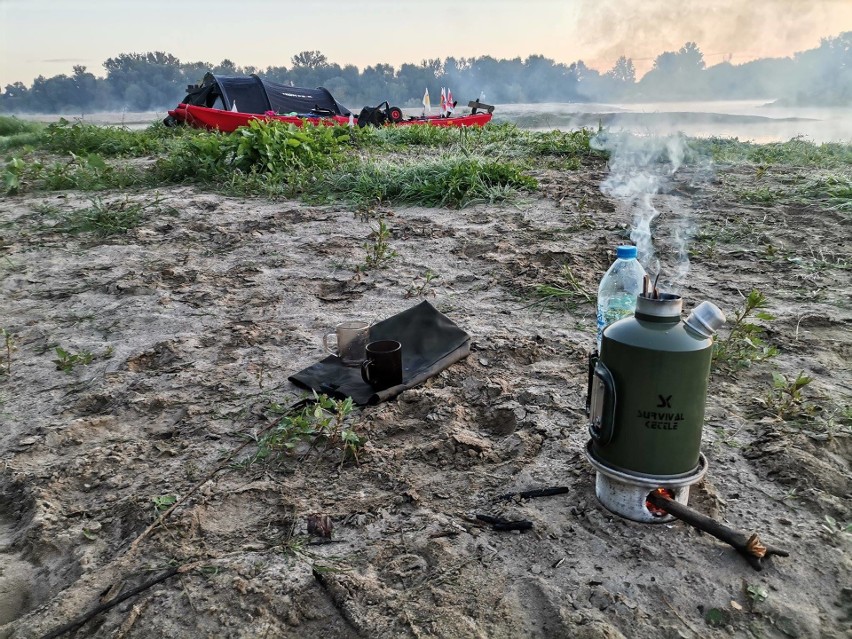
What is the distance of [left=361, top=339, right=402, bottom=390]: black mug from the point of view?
2742mm

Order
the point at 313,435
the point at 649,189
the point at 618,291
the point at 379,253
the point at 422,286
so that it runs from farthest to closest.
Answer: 1. the point at 649,189
2. the point at 379,253
3. the point at 422,286
4. the point at 618,291
5. the point at 313,435

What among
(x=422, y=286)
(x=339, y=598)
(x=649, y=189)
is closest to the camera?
(x=339, y=598)

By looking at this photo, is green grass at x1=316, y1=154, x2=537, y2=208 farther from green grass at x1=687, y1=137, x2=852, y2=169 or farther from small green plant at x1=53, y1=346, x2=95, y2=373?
green grass at x1=687, y1=137, x2=852, y2=169

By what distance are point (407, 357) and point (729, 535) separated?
171 cm

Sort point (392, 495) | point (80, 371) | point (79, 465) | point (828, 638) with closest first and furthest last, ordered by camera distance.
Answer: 1. point (828, 638)
2. point (392, 495)
3. point (79, 465)
4. point (80, 371)

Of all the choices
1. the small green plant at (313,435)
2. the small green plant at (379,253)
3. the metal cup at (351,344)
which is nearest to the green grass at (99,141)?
the small green plant at (379,253)

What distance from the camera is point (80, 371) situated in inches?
121

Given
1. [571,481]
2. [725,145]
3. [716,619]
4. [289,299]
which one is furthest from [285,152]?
[725,145]

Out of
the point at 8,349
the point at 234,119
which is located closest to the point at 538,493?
the point at 8,349

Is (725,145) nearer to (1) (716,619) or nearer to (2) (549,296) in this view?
(2) (549,296)

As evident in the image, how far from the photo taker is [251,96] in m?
13.2

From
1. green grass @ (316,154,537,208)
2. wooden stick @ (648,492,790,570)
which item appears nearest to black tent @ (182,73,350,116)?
green grass @ (316,154,537,208)

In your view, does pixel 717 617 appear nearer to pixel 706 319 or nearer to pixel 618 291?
pixel 706 319

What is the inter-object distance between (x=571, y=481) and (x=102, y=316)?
3.08 meters
